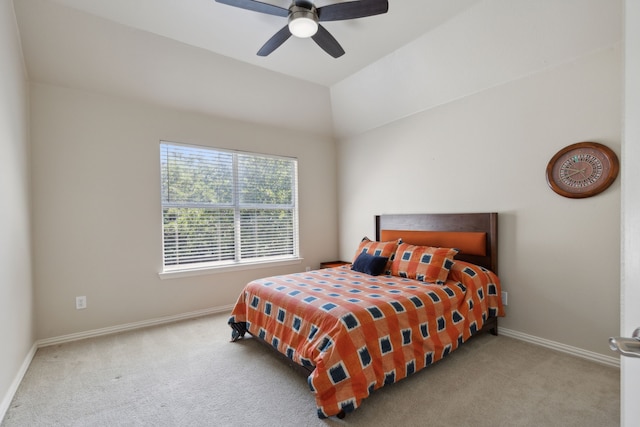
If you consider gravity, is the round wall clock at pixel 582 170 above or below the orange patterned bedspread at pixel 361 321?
above

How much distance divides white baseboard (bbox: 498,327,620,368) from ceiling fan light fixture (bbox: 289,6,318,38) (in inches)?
127

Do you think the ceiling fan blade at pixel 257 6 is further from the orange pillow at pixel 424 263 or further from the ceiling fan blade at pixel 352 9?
the orange pillow at pixel 424 263

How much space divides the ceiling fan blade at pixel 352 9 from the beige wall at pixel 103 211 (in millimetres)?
2226

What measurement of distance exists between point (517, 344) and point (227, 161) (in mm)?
3771

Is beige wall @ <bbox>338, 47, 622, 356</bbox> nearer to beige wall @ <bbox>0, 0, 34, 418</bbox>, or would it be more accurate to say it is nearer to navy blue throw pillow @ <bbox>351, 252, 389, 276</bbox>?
navy blue throw pillow @ <bbox>351, 252, 389, 276</bbox>

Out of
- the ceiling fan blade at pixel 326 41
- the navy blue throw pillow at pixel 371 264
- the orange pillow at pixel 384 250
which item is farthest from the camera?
the orange pillow at pixel 384 250

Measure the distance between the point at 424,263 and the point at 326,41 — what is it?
2125 millimetres

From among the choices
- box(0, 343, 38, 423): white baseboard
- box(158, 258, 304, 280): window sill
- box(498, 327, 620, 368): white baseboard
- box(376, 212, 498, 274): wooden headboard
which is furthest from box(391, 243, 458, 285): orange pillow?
box(0, 343, 38, 423): white baseboard

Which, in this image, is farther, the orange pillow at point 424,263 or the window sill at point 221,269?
the window sill at point 221,269

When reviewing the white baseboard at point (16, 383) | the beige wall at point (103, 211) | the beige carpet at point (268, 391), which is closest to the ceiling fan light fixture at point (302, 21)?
the beige wall at point (103, 211)

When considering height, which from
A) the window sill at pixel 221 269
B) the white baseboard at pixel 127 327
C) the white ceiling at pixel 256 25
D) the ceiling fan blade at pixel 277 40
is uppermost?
the white ceiling at pixel 256 25

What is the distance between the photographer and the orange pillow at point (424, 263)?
2752mm

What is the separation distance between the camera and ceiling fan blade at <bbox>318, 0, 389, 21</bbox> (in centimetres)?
200

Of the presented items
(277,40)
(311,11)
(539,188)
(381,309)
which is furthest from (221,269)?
(539,188)
